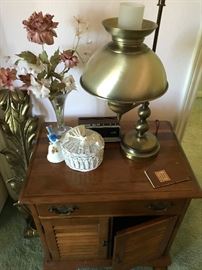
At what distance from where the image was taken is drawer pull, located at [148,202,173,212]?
0.86 meters

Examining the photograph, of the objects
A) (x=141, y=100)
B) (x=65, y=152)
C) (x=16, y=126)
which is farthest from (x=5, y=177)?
(x=141, y=100)

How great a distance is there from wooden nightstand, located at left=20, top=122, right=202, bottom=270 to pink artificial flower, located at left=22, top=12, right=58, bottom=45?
0.43 m

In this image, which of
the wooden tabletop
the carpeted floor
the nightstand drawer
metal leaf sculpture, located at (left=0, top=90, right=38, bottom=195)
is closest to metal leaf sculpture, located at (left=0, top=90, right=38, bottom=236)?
metal leaf sculpture, located at (left=0, top=90, right=38, bottom=195)

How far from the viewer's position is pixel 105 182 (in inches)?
33.0

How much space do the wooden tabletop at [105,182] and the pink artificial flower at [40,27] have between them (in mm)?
435

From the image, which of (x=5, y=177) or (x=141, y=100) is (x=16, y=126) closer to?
(x=5, y=177)

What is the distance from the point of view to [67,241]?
99 cm

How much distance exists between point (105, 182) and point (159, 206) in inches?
8.9

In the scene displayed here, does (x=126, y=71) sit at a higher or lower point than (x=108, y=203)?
higher

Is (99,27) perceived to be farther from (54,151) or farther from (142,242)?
(142,242)

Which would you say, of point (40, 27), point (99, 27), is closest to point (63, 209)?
point (40, 27)

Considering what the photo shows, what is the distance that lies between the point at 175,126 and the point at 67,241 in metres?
0.79

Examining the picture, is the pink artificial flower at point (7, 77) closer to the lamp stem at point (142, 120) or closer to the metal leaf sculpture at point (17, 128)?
the metal leaf sculpture at point (17, 128)

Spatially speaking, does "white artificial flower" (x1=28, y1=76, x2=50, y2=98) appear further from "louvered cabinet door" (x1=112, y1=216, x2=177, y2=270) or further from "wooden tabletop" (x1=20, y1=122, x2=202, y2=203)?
"louvered cabinet door" (x1=112, y1=216, x2=177, y2=270)
